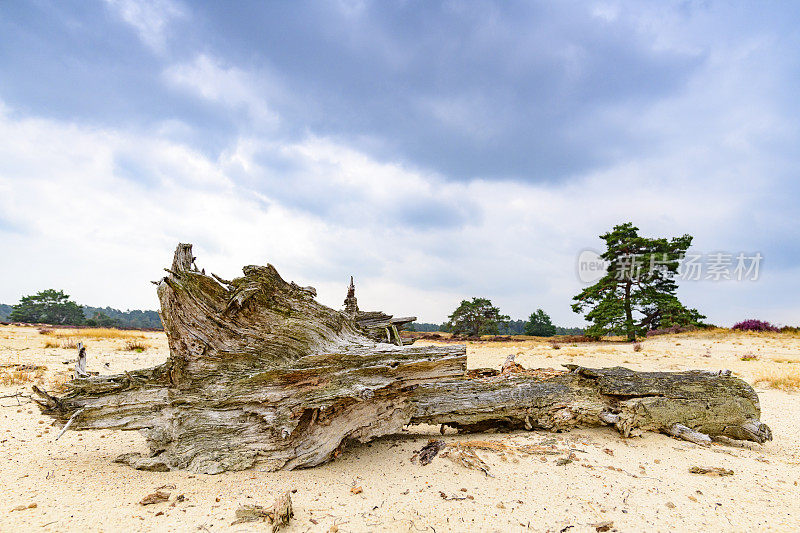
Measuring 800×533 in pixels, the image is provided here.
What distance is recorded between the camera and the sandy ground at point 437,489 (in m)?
3.67

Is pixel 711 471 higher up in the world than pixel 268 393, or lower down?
lower down

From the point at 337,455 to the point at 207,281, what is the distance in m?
3.16

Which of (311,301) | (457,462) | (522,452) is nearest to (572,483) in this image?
(522,452)

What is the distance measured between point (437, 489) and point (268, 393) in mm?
2582

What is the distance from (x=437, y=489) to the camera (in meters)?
4.33

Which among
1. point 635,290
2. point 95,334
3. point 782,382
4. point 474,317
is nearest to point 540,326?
point 474,317

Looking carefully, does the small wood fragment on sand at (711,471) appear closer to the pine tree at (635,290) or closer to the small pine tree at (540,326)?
the pine tree at (635,290)

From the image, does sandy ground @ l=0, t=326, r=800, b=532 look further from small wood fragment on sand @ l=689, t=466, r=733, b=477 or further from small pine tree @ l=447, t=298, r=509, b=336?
small pine tree @ l=447, t=298, r=509, b=336

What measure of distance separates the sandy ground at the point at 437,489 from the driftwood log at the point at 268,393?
303mm

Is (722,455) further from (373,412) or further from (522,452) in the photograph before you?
(373,412)

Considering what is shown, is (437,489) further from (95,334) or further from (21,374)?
(95,334)

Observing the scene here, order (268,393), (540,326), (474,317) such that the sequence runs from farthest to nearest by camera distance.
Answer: (540,326)
(474,317)
(268,393)

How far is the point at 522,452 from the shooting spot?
17.5ft

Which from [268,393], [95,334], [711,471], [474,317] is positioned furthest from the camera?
[474,317]
